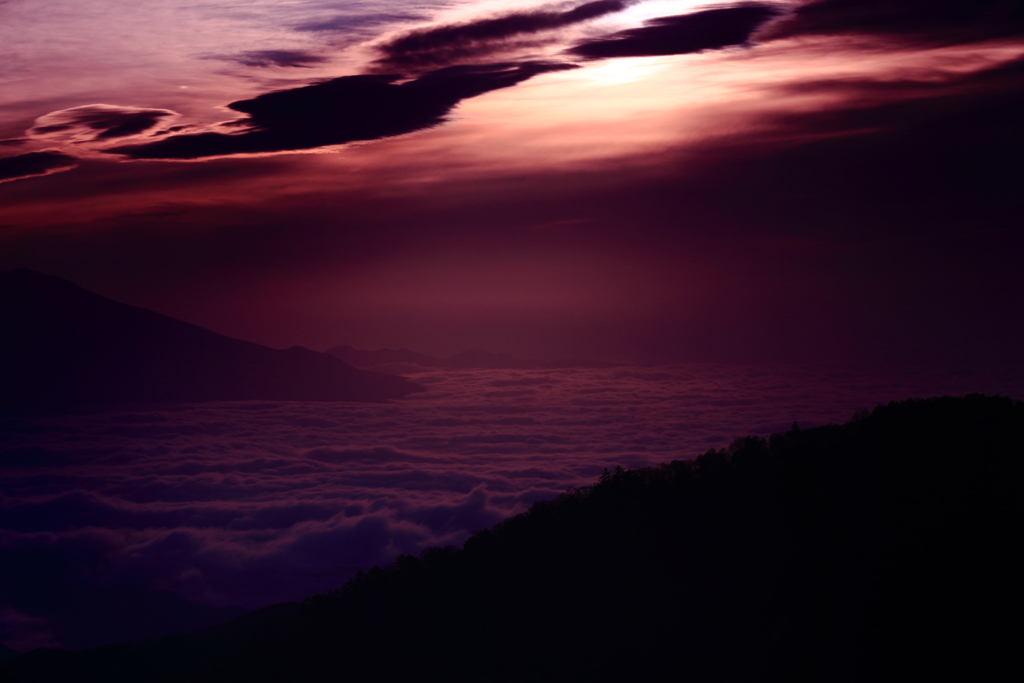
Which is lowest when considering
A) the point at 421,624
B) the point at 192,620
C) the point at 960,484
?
the point at 192,620

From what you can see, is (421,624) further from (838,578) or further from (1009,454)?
(1009,454)

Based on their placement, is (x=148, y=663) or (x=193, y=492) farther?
(x=193, y=492)

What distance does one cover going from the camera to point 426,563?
1907 inches

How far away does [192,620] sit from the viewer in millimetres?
170000

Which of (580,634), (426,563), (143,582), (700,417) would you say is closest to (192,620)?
(143,582)

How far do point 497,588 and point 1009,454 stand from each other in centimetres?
3035

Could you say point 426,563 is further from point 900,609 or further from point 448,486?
point 448,486

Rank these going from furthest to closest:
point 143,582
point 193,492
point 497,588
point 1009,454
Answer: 1. point 143,582
2. point 193,492
3. point 497,588
4. point 1009,454

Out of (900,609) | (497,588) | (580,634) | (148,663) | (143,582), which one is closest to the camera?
(900,609)

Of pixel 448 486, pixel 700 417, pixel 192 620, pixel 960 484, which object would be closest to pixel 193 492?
pixel 192 620

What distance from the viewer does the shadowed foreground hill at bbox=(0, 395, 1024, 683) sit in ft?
103

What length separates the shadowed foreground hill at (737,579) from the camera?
103 ft

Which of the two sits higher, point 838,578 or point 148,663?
point 838,578

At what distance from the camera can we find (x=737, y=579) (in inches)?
1449
